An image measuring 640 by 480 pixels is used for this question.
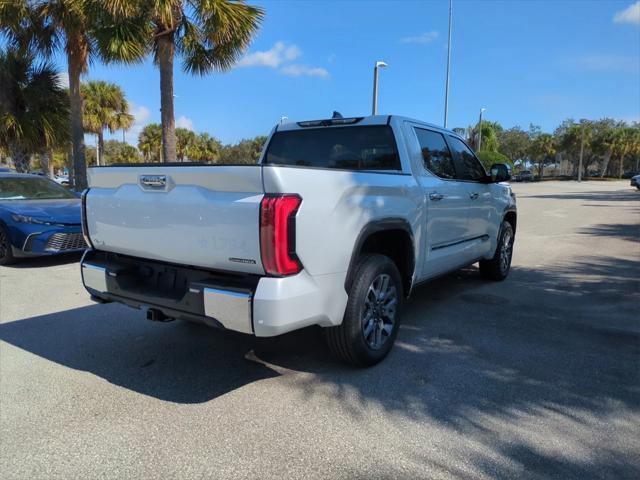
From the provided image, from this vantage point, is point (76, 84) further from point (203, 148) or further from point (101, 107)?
point (203, 148)

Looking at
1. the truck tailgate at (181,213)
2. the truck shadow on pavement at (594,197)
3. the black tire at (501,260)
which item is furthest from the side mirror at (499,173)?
the truck shadow on pavement at (594,197)

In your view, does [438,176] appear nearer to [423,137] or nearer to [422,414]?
Result: [423,137]

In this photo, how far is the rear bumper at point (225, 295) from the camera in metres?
2.80

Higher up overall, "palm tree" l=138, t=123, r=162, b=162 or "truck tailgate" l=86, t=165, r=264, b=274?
"palm tree" l=138, t=123, r=162, b=162

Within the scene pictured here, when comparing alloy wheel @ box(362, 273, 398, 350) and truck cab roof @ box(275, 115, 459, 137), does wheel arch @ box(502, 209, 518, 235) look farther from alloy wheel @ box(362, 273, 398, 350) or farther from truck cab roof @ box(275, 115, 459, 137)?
alloy wheel @ box(362, 273, 398, 350)

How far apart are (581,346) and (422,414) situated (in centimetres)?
201

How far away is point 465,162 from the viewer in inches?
216

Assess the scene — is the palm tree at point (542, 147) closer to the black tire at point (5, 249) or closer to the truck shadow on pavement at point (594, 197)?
the truck shadow on pavement at point (594, 197)

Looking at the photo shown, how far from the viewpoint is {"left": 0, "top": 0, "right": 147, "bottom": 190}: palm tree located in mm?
11281

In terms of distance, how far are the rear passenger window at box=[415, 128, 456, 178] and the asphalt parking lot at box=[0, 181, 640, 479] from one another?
150 cm

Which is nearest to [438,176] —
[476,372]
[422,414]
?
[476,372]

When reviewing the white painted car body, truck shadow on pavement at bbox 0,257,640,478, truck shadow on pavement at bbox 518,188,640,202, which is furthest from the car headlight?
truck shadow on pavement at bbox 518,188,640,202

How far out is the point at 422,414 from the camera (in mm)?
3062

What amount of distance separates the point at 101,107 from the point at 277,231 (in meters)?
31.7
